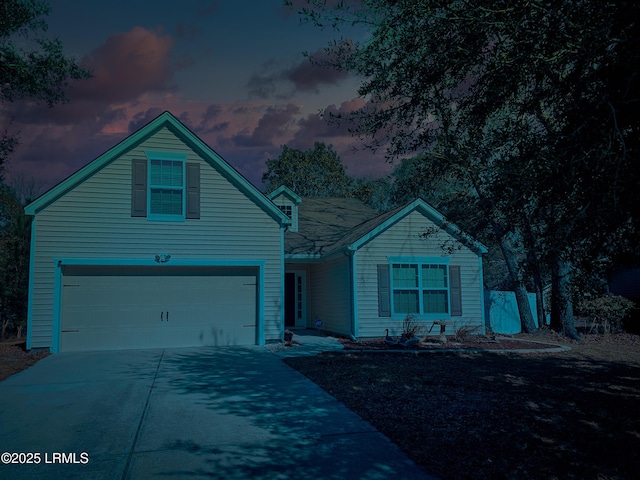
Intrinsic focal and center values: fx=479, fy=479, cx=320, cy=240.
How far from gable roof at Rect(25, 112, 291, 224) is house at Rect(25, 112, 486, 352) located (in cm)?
3

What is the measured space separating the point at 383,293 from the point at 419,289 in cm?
129

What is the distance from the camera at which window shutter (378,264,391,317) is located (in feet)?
50.4

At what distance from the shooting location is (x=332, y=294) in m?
16.9

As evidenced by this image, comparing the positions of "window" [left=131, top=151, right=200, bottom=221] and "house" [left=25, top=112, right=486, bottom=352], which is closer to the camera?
"house" [left=25, top=112, right=486, bottom=352]

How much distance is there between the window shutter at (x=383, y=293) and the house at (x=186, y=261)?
3 centimetres

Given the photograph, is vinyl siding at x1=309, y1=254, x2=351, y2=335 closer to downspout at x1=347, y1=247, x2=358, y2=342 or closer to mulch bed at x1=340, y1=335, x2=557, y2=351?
downspout at x1=347, y1=247, x2=358, y2=342

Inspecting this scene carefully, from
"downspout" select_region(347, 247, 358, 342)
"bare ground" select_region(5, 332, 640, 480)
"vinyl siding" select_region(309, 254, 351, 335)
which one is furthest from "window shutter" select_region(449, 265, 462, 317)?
"bare ground" select_region(5, 332, 640, 480)

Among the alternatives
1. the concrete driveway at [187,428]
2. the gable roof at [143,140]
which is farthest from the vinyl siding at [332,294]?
the concrete driveway at [187,428]

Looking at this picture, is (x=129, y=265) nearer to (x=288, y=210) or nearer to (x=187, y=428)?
(x=288, y=210)

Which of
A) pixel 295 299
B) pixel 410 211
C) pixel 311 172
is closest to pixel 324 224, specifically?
pixel 295 299

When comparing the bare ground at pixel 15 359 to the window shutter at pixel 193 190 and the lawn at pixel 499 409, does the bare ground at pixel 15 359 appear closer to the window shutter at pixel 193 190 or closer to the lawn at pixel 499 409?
the window shutter at pixel 193 190

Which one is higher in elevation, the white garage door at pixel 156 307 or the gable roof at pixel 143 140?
the gable roof at pixel 143 140

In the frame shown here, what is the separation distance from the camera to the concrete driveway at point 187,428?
176 inches

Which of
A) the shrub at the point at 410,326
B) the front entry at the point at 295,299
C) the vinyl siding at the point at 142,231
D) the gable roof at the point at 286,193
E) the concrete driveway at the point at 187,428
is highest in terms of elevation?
the gable roof at the point at 286,193
